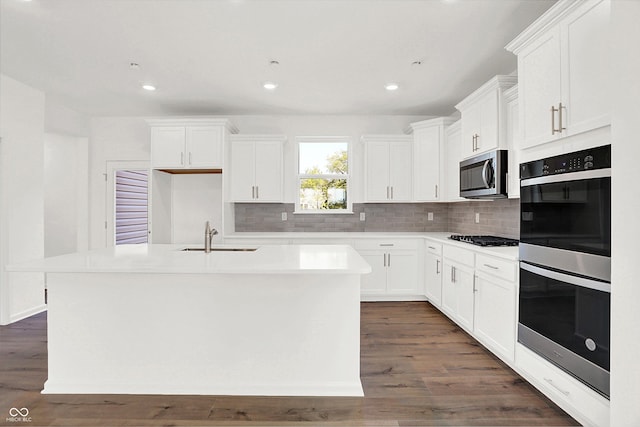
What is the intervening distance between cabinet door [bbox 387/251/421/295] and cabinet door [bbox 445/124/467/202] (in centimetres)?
87

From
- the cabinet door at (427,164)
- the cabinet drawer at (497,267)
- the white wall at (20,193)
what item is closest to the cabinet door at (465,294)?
the cabinet drawer at (497,267)

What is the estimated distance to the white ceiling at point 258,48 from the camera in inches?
93.4

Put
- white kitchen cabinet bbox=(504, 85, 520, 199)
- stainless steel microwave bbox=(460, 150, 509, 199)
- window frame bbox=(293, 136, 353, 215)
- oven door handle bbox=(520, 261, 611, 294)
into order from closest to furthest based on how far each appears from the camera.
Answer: oven door handle bbox=(520, 261, 611, 294)
white kitchen cabinet bbox=(504, 85, 520, 199)
stainless steel microwave bbox=(460, 150, 509, 199)
window frame bbox=(293, 136, 353, 215)

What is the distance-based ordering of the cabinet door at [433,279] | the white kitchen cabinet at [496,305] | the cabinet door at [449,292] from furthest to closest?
the cabinet door at [433,279] → the cabinet door at [449,292] → the white kitchen cabinet at [496,305]

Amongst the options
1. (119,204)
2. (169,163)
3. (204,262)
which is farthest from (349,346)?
(119,204)

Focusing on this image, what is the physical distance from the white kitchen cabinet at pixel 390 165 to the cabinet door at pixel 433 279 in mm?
915

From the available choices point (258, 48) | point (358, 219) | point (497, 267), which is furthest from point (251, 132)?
point (497, 267)

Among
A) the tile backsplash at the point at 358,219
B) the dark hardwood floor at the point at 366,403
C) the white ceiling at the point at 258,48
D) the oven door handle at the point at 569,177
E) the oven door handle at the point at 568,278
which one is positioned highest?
the white ceiling at the point at 258,48

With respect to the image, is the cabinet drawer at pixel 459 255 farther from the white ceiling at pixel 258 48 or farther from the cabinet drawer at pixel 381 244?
the white ceiling at pixel 258 48

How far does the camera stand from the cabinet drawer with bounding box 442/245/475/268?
10.3 feet

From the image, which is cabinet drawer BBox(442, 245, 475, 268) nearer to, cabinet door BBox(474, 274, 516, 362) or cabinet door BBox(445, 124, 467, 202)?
cabinet door BBox(474, 274, 516, 362)

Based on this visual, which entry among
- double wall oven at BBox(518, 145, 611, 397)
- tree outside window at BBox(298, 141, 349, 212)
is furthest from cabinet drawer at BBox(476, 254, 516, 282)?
tree outside window at BBox(298, 141, 349, 212)

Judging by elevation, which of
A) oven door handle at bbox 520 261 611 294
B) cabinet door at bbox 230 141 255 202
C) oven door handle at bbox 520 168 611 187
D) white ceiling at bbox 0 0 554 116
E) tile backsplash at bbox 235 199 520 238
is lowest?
oven door handle at bbox 520 261 611 294

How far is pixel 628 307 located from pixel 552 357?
74 centimetres
